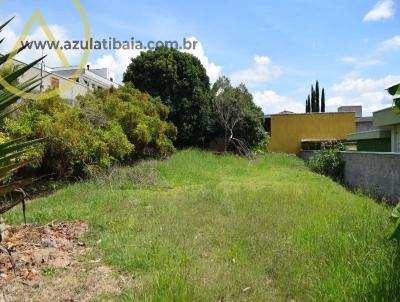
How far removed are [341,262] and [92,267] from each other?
8.92 ft

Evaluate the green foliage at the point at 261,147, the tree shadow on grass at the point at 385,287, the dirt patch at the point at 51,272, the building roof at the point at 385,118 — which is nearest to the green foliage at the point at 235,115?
the green foliage at the point at 261,147

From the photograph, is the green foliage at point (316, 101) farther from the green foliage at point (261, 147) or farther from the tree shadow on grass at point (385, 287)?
the tree shadow on grass at point (385, 287)

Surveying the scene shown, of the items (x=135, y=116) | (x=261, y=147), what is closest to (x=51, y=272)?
(x=135, y=116)

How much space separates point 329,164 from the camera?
679 inches

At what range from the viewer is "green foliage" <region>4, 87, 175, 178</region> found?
35.1 feet

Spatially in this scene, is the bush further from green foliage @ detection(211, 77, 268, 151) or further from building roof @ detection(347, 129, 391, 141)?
building roof @ detection(347, 129, 391, 141)

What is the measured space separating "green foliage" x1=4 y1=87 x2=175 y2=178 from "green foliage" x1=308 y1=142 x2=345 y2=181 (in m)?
7.58

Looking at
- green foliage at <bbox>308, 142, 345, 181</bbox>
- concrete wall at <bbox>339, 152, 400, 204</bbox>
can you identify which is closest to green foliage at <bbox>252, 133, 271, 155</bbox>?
green foliage at <bbox>308, 142, 345, 181</bbox>

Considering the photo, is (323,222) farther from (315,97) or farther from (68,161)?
(315,97)

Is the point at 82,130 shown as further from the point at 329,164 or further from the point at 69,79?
the point at 329,164

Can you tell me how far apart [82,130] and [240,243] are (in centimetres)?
752

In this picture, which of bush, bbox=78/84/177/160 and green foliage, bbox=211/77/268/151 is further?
green foliage, bbox=211/77/268/151

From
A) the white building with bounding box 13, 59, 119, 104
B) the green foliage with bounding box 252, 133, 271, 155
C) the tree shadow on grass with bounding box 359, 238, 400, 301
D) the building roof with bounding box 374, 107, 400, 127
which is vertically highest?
the white building with bounding box 13, 59, 119, 104

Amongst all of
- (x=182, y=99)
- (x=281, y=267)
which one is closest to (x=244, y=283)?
(x=281, y=267)
